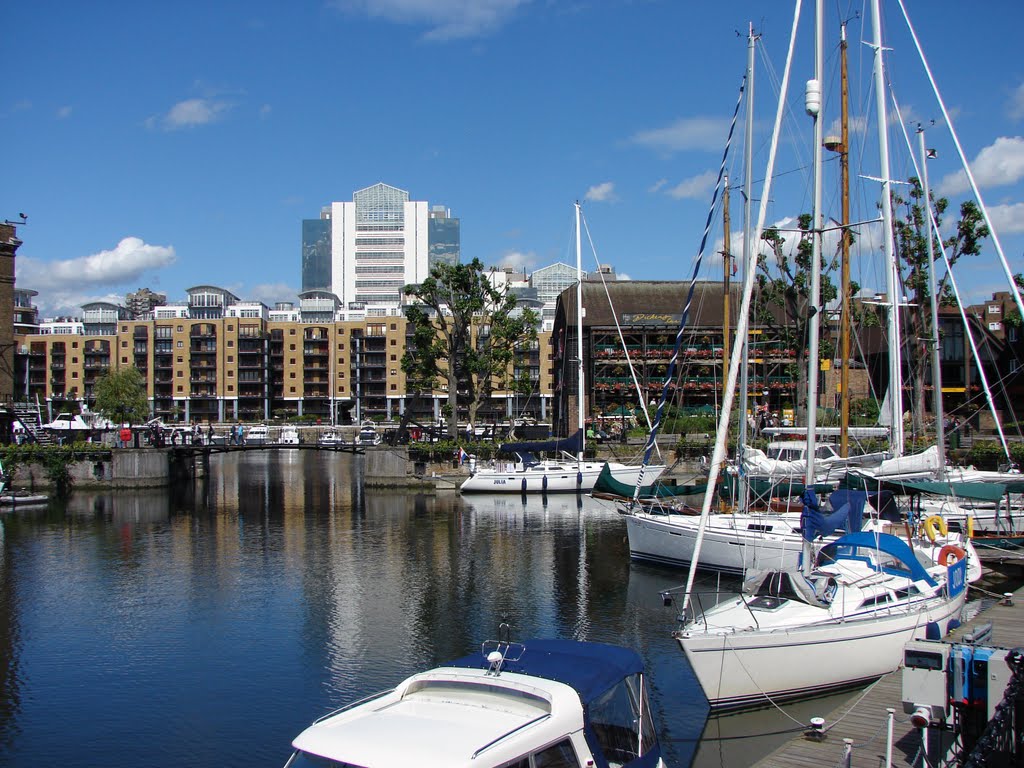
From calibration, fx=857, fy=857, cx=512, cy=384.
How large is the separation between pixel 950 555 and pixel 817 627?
241 inches

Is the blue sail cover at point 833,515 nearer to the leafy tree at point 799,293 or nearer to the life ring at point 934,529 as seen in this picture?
the life ring at point 934,529

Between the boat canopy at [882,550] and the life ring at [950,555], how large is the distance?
92 cm

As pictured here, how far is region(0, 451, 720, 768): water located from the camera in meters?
19.3

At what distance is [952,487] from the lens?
30.3 metres

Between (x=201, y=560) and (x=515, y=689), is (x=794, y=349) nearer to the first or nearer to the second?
(x=201, y=560)

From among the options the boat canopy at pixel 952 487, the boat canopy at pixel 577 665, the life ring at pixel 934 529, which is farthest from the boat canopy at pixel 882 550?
the boat canopy at pixel 577 665

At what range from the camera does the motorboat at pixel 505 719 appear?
9.07 metres

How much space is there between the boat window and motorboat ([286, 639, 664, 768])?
1cm

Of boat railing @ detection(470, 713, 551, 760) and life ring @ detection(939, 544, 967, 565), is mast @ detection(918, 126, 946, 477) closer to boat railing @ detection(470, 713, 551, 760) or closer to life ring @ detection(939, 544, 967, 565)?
life ring @ detection(939, 544, 967, 565)

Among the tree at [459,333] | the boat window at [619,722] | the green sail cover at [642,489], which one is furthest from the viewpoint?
the tree at [459,333]

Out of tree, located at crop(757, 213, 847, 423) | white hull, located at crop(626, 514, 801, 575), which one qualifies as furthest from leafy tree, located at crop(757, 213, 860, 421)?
white hull, located at crop(626, 514, 801, 575)

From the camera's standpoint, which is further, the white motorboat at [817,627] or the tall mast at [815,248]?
the tall mast at [815,248]

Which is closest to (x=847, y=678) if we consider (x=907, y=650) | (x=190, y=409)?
(x=907, y=650)

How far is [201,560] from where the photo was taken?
124 ft
